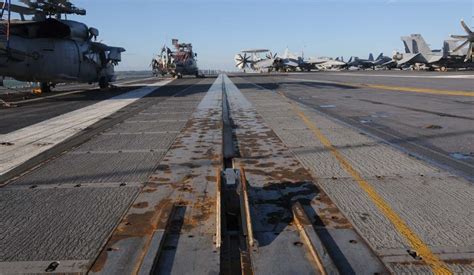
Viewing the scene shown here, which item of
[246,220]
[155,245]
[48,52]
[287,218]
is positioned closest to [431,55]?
[48,52]

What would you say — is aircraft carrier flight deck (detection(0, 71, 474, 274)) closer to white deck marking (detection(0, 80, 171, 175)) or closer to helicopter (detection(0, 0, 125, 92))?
white deck marking (detection(0, 80, 171, 175))

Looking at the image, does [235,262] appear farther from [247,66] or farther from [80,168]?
[247,66]

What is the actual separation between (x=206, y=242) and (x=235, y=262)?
32 centimetres

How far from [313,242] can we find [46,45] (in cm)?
1782

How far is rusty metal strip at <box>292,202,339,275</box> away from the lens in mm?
2783

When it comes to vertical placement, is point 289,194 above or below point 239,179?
below

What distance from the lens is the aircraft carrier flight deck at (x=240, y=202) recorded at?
9.80 ft

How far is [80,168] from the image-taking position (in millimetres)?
5785

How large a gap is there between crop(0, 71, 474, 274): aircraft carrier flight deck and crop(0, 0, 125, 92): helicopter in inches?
392

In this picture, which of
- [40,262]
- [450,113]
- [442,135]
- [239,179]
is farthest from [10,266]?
[450,113]

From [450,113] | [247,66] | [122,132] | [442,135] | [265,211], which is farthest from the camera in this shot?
[247,66]

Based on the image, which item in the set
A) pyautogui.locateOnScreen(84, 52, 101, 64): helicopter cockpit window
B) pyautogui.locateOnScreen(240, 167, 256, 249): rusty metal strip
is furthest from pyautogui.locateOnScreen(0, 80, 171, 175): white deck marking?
pyautogui.locateOnScreen(84, 52, 101, 64): helicopter cockpit window

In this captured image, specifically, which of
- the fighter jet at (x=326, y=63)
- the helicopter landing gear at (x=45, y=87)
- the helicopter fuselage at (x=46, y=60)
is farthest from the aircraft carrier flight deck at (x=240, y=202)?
the fighter jet at (x=326, y=63)

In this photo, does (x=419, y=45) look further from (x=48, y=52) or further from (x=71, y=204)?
(x=71, y=204)
